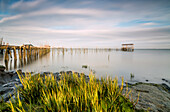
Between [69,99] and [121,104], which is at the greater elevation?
[69,99]

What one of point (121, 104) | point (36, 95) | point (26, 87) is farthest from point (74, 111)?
point (26, 87)

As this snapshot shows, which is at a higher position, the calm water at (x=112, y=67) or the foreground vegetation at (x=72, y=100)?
A: the foreground vegetation at (x=72, y=100)

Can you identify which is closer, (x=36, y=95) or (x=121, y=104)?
(x=121, y=104)

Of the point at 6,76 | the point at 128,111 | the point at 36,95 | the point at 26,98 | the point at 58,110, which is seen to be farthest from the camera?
the point at 6,76

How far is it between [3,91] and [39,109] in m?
3.59

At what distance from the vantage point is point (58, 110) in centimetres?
269

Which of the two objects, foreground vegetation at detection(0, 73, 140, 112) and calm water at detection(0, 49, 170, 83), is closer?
foreground vegetation at detection(0, 73, 140, 112)

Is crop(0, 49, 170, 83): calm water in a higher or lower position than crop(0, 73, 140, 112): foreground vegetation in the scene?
lower

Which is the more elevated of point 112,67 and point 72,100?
point 72,100

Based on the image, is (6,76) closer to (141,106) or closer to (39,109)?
(39,109)

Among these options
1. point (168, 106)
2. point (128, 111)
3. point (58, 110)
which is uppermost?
point (58, 110)

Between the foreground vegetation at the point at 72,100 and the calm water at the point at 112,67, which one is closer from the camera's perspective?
the foreground vegetation at the point at 72,100

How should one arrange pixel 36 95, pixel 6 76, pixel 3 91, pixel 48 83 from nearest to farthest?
pixel 36 95
pixel 48 83
pixel 3 91
pixel 6 76

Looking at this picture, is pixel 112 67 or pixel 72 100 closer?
pixel 72 100
